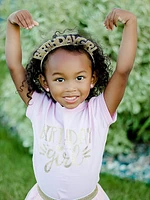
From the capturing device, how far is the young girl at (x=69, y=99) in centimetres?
218

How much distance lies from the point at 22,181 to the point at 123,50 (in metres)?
2.01

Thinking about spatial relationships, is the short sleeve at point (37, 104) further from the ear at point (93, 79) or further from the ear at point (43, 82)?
the ear at point (93, 79)

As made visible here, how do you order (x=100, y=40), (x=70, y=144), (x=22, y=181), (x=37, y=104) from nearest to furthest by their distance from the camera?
(x=70, y=144), (x=37, y=104), (x=100, y=40), (x=22, y=181)

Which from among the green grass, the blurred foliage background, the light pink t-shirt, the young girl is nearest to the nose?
the young girl

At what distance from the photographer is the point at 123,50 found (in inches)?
86.0

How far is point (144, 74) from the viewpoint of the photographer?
3.87m

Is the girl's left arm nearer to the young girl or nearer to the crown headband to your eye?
the young girl

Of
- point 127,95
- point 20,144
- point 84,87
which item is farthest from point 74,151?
point 20,144

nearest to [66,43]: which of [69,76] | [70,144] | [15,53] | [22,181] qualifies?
[69,76]

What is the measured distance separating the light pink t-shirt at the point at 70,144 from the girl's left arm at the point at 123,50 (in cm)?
8

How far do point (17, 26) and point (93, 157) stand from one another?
0.68 m

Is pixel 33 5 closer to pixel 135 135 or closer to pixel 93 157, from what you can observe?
pixel 135 135

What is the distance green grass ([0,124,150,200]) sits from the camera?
3703mm

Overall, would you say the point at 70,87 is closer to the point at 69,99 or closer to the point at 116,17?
the point at 69,99
